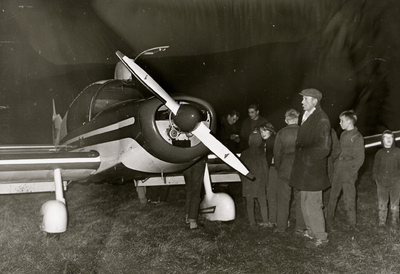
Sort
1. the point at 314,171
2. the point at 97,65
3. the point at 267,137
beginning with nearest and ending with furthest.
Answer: the point at 314,171
the point at 267,137
the point at 97,65

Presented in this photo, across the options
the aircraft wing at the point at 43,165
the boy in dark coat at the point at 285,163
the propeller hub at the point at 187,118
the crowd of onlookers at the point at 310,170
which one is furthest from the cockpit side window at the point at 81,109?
the boy in dark coat at the point at 285,163

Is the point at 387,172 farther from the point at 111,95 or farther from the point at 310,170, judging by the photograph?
the point at 111,95

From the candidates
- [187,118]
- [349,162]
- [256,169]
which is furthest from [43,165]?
[349,162]

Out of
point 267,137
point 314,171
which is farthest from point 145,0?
point 314,171

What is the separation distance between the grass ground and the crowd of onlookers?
251 millimetres

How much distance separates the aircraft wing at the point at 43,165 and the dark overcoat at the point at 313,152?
8.57 feet

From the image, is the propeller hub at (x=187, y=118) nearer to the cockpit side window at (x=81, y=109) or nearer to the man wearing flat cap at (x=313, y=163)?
the man wearing flat cap at (x=313, y=163)

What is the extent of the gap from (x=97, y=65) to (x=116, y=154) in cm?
1617

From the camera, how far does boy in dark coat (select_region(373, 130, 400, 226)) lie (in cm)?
486

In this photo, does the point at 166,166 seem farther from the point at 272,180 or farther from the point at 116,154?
the point at 272,180

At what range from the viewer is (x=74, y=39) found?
52.1 ft

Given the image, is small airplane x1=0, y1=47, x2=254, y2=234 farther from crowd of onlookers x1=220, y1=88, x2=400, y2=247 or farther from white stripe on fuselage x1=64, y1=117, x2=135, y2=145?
crowd of onlookers x1=220, y1=88, x2=400, y2=247

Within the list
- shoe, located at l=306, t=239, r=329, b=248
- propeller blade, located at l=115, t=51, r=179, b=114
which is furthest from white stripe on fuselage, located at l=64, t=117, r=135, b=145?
shoe, located at l=306, t=239, r=329, b=248

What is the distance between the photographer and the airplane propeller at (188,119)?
3617mm
